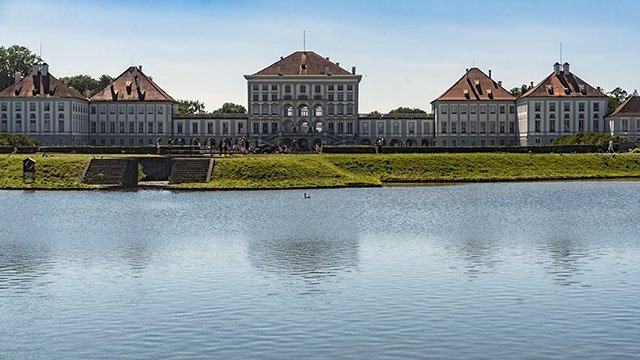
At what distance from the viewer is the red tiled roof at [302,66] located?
124 m

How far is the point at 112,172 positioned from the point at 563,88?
70.3 m

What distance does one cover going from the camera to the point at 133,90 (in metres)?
122

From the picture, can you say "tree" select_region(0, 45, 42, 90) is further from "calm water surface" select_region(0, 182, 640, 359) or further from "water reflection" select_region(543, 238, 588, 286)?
"water reflection" select_region(543, 238, 588, 286)

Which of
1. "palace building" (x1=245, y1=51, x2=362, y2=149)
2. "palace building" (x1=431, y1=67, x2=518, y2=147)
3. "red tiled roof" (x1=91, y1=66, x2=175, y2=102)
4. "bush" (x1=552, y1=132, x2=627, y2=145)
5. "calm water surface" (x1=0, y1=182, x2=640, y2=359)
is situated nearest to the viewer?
"calm water surface" (x1=0, y1=182, x2=640, y2=359)

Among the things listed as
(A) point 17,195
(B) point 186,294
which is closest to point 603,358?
(B) point 186,294

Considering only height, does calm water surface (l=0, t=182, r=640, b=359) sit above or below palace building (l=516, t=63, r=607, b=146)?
below

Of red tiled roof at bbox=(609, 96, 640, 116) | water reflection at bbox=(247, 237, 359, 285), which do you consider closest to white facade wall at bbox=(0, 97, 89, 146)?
red tiled roof at bbox=(609, 96, 640, 116)

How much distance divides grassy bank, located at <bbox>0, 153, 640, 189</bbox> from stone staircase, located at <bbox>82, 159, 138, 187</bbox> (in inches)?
29.0

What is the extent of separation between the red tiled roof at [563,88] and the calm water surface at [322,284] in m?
77.7

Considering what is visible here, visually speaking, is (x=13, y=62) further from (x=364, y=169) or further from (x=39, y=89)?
(x=364, y=169)

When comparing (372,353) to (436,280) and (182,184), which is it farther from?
(182,184)

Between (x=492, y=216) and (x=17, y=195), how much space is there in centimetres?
2844

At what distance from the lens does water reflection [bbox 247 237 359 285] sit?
24.2 metres

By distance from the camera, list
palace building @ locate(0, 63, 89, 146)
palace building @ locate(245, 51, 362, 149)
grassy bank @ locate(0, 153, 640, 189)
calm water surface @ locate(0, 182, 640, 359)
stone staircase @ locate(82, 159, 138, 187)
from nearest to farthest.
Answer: calm water surface @ locate(0, 182, 640, 359) → grassy bank @ locate(0, 153, 640, 189) → stone staircase @ locate(82, 159, 138, 187) → palace building @ locate(0, 63, 89, 146) → palace building @ locate(245, 51, 362, 149)
